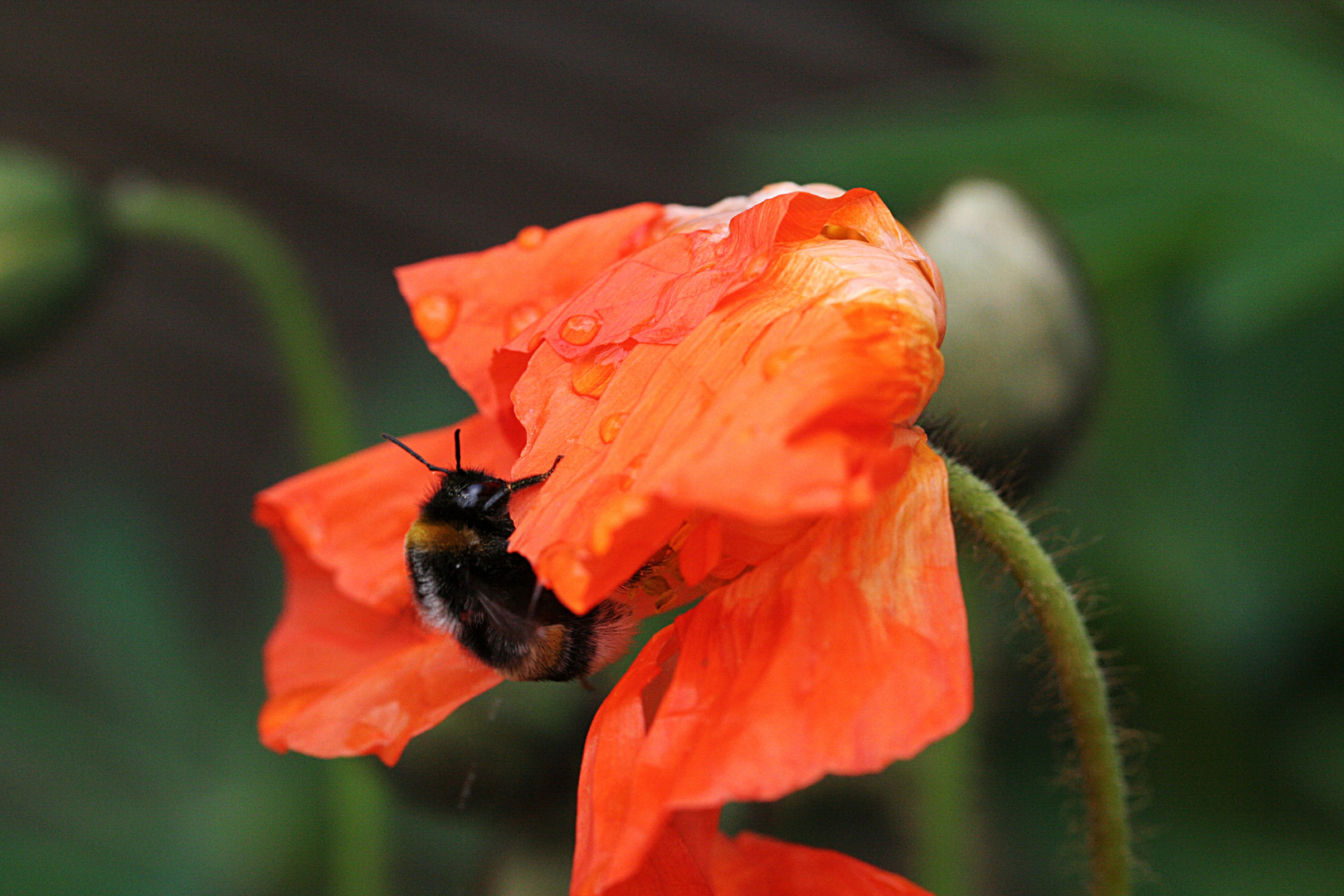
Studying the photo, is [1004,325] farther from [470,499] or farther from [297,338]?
[297,338]

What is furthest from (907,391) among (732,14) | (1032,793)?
(732,14)

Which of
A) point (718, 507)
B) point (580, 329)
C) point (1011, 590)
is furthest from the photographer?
point (1011, 590)

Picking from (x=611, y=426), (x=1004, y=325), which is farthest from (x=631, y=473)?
(x=1004, y=325)

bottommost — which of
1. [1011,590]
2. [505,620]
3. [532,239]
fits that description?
[1011,590]

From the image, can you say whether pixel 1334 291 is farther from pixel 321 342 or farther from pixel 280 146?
pixel 280 146

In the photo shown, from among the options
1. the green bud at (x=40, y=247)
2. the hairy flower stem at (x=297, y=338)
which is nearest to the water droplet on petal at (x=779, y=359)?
the hairy flower stem at (x=297, y=338)

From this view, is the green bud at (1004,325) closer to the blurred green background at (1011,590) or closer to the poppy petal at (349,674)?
the blurred green background at (1011,590)

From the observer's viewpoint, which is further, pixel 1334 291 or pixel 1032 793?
pixel 1032 793
